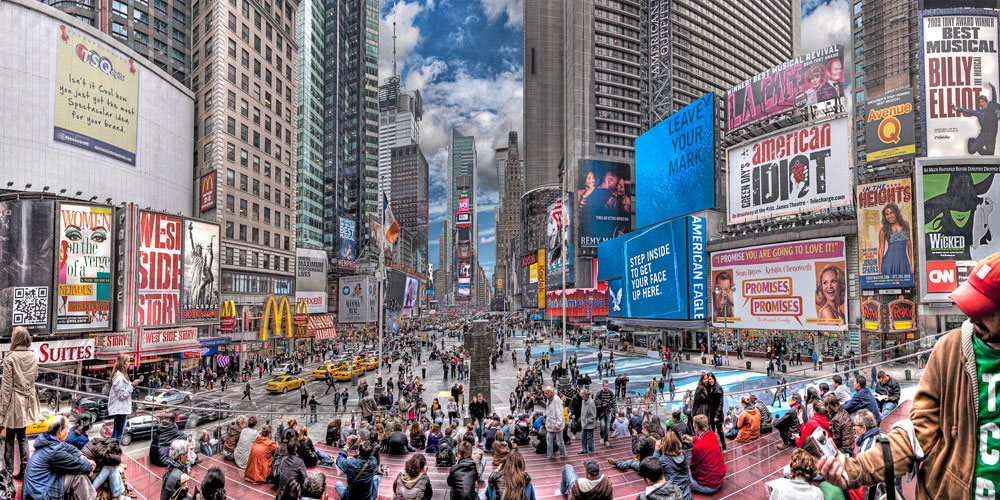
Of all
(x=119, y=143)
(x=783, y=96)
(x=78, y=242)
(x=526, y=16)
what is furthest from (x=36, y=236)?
(x=526, y=16)

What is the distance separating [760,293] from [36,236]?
2060 inches

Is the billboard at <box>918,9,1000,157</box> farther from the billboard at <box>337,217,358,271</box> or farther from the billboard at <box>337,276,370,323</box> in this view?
the billboard at <box>337,276,370,323</box>

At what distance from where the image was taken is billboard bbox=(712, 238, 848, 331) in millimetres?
39500

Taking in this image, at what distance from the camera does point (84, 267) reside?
117ft

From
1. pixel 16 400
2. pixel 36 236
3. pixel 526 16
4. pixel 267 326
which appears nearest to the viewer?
pixel 16 400

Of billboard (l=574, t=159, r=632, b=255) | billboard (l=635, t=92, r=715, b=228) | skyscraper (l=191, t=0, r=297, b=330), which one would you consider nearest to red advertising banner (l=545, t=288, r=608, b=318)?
billboard (l=574, t=159, r=632, b=255)

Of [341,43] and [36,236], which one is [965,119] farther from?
[341,43]

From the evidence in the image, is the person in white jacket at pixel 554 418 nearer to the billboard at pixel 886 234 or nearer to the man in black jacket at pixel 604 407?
the man in black jacket at pixel 604 407

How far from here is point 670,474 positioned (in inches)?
311

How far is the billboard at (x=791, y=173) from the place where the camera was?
131 feet

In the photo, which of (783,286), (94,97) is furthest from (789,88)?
(94,97)

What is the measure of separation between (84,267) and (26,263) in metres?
3.01

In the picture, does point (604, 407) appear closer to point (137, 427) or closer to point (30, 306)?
point (137, 427)

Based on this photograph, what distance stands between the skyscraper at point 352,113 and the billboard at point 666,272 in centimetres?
7118
